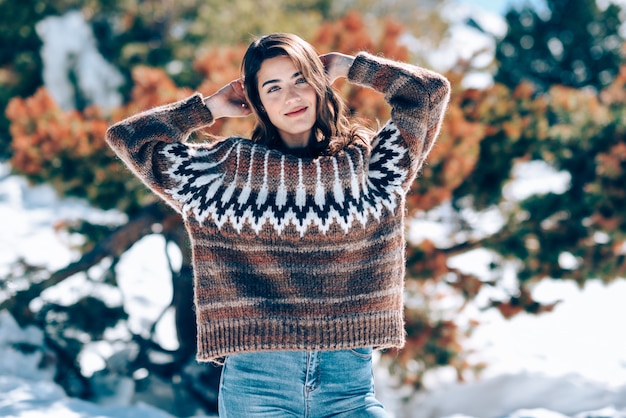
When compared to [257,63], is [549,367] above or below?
below

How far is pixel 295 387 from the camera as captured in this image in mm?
1371

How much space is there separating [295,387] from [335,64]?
0.78 metres

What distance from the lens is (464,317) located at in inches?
187

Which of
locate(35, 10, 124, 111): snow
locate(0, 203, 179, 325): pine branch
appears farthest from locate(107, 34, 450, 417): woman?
locate(35, 10, 124, 111): snow

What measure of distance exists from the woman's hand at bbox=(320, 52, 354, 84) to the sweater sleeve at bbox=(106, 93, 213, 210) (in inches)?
12.4

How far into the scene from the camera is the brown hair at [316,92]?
152 centimetres

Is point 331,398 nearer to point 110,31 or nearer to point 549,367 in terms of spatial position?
point 549,367

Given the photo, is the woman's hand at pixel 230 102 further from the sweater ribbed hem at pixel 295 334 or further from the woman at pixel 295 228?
the sweater ribbed hem at pixel 295 334

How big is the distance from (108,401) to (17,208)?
4.42m

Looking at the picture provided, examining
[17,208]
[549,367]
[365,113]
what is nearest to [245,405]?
[365,113]

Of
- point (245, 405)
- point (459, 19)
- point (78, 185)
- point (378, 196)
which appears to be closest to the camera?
point (245, 405)

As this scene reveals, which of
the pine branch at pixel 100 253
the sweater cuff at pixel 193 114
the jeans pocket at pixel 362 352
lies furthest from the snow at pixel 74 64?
the jeans pocket at pixel 362 352

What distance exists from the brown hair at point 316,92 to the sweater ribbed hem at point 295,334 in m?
0.40

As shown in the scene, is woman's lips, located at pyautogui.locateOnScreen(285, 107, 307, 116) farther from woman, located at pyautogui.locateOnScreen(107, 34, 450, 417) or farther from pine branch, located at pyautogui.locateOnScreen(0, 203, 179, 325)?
pine branch, located at pyautogui.locateOnScreen(0, 203, 179, 325)
